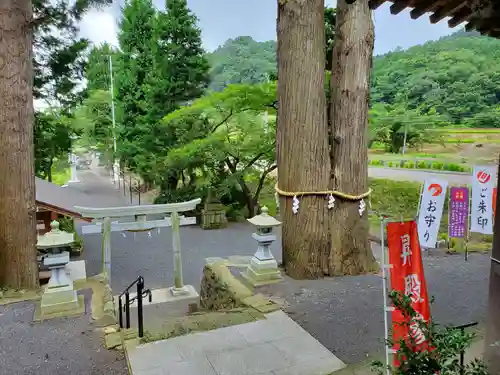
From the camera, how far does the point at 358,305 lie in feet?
16.9

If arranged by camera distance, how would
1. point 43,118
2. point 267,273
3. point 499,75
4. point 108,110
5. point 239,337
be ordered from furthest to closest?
1. point 108,110
2. point 499,75
3. point 43,118
4. point 267,273
5. point 239,337

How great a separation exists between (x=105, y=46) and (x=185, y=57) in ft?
44.2

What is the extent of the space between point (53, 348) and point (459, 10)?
4.94m

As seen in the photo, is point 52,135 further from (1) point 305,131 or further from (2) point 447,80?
(2) point 447,80

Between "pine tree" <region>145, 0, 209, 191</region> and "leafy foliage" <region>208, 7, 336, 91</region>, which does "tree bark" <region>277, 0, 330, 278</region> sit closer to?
"leafy foliage" <region>208, 7, 336, 91</region>

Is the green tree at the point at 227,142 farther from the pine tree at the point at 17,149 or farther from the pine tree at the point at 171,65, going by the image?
the pine tree at the point at 17,149

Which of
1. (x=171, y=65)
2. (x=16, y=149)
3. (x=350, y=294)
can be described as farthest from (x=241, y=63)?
(x=350, y=294)

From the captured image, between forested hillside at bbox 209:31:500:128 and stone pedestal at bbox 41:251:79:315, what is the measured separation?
9532 millimetres

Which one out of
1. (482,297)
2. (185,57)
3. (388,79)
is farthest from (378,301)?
(185,57)

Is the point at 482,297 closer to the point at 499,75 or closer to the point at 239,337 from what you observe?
the point at 239,337

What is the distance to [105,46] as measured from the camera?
26.4m

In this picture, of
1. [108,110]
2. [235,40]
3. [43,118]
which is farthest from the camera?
[235,40]

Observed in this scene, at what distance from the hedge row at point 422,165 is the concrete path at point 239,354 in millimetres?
8808

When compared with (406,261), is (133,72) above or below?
above
